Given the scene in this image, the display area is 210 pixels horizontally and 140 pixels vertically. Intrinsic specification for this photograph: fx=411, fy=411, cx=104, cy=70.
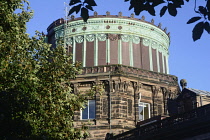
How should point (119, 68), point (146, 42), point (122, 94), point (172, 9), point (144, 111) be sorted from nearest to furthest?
point (172, 9) → point (122, 94) → point (144, 111) → point (119, 68) → point (146, 42)

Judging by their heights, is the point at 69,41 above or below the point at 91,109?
above

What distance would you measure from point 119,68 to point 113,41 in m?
4.22

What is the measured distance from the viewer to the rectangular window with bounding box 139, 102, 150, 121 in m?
43.1

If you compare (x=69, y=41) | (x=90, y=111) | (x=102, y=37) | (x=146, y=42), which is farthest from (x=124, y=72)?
(x=69, y=41)

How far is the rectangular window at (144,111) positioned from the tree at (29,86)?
20448 millimetres

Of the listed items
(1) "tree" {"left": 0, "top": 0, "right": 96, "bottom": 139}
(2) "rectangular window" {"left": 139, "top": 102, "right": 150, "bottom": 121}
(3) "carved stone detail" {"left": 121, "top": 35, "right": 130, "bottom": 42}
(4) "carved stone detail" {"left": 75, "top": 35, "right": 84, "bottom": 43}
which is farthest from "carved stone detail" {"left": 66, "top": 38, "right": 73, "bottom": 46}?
(1) "tree" {"left": 0, "top": 0, "right": 96, "bottom": 139}

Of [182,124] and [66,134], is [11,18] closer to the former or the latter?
[66,134]

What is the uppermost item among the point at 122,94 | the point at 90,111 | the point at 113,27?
the point at 113,27

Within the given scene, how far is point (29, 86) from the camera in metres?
20.0

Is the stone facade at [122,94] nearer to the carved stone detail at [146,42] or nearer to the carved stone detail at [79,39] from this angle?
the carved stone detail at [146,42]

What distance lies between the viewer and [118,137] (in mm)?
34906

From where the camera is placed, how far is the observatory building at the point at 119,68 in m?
41.8

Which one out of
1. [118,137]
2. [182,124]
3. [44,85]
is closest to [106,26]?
[118,137]

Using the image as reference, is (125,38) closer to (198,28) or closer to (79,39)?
(79,39)
